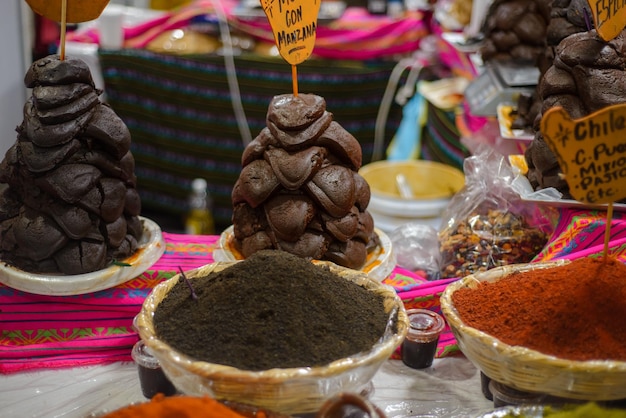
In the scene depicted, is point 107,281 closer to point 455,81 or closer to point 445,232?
point 445,232

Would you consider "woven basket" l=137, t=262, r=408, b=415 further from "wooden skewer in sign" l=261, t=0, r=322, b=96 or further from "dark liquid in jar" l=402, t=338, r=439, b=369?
"wooden skewer in sign" l=261, t=0, r=322, b=96

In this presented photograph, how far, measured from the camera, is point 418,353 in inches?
50.4

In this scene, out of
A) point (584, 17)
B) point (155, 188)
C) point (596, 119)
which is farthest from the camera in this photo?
point (155, 188)

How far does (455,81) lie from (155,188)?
1767mm

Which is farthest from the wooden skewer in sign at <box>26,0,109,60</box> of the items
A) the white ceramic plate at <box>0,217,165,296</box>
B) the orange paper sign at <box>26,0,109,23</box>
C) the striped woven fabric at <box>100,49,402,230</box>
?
the striped woven fabric at <box>100,49,402,230</box>

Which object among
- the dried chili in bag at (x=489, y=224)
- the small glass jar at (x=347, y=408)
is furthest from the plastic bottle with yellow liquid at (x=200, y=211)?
the small glass jar at (x=347, y=408)

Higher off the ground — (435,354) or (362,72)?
(362,72)

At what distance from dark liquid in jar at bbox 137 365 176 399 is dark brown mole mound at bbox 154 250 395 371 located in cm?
17

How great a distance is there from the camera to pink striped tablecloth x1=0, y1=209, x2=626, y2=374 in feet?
4.34

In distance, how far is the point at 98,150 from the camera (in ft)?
4.33

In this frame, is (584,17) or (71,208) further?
(584,17)

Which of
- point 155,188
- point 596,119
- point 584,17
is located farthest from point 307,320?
point 155,188

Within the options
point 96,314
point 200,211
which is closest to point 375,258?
point 96,314

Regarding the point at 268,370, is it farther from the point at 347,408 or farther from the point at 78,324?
the point at 78,324
